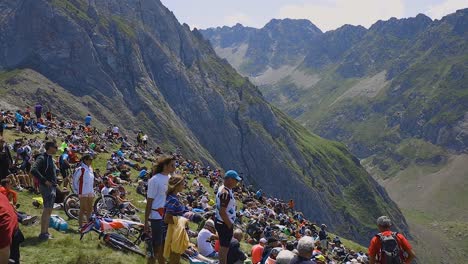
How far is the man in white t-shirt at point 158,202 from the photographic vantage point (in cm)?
1023

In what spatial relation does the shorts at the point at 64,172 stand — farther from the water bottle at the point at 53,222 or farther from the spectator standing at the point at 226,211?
the spectator standing at the point at 226,211

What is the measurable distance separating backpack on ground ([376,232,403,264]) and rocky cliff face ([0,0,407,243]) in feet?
329

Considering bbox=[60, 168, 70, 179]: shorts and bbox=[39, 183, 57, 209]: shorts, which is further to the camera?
bbox=[60, 168, 70, 179]: shorts

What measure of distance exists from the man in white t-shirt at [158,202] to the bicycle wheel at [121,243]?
3626 millimetres

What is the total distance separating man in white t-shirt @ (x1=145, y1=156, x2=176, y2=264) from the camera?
1023cm

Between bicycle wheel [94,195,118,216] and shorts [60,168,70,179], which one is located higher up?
shorts [60,168,70,179]

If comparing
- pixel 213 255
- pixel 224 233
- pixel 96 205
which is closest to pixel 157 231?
pixel 224 233

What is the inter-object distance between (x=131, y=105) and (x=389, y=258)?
117347 millimetres

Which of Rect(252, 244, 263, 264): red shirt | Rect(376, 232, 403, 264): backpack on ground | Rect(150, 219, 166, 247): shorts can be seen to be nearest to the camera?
Rect(376, 232, 403, 264): backpack on ground

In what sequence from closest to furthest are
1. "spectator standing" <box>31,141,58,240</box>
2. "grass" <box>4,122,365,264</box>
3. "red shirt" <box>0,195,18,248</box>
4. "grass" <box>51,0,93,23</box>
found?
1. "red shirt" <box>0,195,18,248</box>
2. "grass" <box>4,122,365,264</box>
3. "spectator standing" <box>31,141,58,240</box>
4. "grass" <box>51,0,93,23</box>

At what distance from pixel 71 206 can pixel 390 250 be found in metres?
12.7

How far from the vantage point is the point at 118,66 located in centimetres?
12788

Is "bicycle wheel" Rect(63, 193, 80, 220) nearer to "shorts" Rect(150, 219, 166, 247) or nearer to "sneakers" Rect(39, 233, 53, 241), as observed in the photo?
"sneakers" Rect(39, 233, 53, 241)

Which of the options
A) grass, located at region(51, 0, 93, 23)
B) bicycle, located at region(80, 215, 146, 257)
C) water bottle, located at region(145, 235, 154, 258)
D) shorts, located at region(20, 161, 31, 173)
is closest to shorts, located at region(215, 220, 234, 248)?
water bottle, located at region(145, 235, 154, 258)
